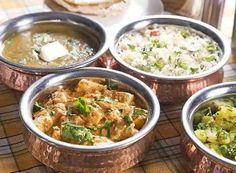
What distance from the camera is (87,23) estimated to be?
6.44ft

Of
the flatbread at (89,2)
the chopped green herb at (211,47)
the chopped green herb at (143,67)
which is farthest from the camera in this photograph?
the flatbread at (89,2)

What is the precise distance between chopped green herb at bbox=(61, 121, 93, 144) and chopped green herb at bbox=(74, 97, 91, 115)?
0.22 feet

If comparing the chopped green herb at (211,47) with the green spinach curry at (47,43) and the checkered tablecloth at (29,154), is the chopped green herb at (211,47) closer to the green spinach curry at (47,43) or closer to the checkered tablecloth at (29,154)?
the checkered tablecloth at (29,154)

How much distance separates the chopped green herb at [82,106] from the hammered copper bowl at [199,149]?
28cm

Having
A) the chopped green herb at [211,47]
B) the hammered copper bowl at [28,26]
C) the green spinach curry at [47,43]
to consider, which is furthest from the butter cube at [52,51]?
the chopped green herb at [211,47]

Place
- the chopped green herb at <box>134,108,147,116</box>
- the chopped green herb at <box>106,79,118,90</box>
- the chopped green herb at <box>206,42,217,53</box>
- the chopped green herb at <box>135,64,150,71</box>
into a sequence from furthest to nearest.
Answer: the chopped green herb at <box>206,42,217,53</box> → the chopped green herb at <box>135,64,150,71</box> → the chopped green herb at <box>106,79,118,90</box> → the chopped green herb at <box>134,108,147,116</box>

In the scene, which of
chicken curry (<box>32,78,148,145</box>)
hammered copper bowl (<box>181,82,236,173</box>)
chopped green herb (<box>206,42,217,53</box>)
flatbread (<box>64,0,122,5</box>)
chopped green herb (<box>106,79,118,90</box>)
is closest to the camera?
hammered copper bowl (<box>181,82,236,173</box>)

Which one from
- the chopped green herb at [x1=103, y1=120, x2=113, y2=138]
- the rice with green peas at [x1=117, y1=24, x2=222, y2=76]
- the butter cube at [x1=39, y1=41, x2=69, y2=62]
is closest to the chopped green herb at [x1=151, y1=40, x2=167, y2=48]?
the rice with green peas at [x1=117, y1=24, x2=222, y2=76]

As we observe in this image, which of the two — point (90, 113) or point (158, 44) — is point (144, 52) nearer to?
point (158, 44)

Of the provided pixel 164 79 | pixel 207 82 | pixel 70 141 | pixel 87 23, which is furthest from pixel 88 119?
pixel 87 23

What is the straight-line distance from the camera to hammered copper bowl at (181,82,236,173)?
127cm

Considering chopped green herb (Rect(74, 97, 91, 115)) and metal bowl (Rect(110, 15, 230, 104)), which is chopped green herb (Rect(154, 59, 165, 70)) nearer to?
metal bowl (Rect(110, 15, 230, 104))

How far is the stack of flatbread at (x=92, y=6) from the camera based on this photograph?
222 centimetres

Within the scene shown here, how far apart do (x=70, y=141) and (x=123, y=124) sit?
163 mm
